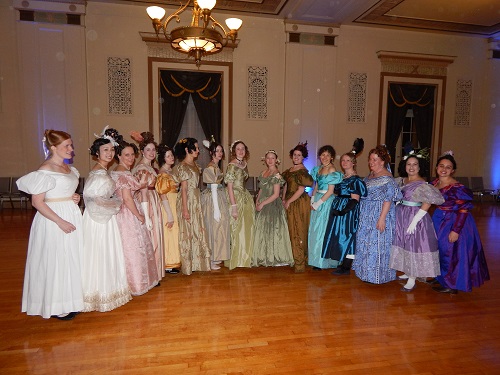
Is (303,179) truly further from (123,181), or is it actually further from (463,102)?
(463,102)

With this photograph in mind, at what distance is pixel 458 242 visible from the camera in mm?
3201

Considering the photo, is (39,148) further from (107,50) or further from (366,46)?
(366,46)

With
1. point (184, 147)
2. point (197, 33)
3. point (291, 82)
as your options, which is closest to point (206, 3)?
point (197, 33)

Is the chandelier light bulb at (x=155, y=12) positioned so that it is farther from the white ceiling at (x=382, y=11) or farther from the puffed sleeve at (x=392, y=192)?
the white ceiling at (x=382, y=11)

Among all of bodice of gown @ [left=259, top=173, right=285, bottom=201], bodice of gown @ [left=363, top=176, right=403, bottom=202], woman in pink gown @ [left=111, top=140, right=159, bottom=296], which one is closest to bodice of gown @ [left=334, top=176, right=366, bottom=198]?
bodice of gown @ [left=363, top=176, right=403, bottom=202]

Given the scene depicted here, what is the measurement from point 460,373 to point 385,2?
7189mm

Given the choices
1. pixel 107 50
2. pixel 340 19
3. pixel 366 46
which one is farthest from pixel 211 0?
pixel 366 46

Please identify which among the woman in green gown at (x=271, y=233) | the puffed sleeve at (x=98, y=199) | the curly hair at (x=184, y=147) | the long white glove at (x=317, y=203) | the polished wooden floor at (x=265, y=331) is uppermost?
the curly hair at (x=184, y=147)

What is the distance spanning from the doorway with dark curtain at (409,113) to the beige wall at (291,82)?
1.49 ft

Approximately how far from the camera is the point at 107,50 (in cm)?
730

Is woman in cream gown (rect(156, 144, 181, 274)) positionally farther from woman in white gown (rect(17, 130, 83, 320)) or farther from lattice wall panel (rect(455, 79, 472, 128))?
lattice wall panel (rect(455, 79, 472, 128))

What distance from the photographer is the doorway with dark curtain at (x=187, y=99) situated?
25.2 feet

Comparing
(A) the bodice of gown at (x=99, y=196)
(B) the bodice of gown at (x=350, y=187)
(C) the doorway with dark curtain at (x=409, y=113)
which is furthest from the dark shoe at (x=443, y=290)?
(C) the doorway with dark curtain at (x=409, y=113)

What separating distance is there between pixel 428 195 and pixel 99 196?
9.50 ft
